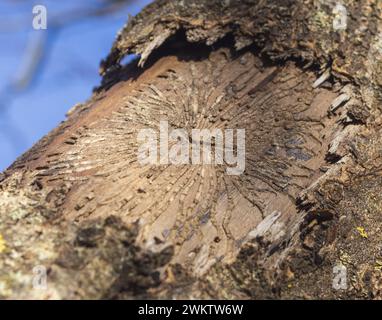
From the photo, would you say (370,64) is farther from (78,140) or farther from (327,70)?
(78,140)
